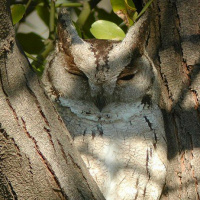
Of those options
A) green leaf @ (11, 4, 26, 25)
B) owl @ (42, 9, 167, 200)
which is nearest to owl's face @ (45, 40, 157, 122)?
owl @ (42, 9, 167, 200)

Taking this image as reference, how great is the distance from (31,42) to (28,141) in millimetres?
1447

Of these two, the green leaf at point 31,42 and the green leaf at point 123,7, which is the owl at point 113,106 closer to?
the green leaf at point 123,7

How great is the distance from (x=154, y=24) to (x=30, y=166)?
119 centimetres

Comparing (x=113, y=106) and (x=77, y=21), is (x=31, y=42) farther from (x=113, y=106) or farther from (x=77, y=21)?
(x=113, y=106)

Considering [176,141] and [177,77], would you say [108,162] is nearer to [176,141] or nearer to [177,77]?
[176,141]

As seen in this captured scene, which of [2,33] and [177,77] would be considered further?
[177,77]

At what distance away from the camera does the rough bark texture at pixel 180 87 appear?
→ 206 centimetres

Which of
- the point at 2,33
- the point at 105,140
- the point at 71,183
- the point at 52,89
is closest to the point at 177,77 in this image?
the point at 105,140

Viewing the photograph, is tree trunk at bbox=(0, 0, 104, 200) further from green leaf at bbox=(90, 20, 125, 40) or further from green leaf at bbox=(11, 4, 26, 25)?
green leaf at bbox=(90, 20, 125, 40)

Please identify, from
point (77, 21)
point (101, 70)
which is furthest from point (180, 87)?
point (77, 21)

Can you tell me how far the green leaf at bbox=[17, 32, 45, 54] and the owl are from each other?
0.81ft

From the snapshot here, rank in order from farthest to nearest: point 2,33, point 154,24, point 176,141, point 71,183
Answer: point 154,24
point 176,141
point 71,183
point 2,33

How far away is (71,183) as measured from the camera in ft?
4.66

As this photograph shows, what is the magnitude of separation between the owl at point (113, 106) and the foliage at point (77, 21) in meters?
0.06
